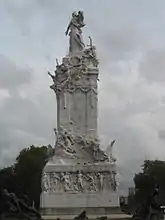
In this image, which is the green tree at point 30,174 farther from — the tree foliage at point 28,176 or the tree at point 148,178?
the tree at point 148,178

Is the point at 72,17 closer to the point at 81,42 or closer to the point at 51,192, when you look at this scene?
the point at 81,42

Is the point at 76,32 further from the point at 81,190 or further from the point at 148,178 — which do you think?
the point at 148,178

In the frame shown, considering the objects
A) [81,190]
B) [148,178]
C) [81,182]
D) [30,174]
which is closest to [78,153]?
[81,182]

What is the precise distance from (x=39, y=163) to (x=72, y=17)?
2671 cm

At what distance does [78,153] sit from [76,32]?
9.12 metres

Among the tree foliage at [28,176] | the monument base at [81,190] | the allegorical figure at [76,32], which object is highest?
the allegorical figure at [76,32]

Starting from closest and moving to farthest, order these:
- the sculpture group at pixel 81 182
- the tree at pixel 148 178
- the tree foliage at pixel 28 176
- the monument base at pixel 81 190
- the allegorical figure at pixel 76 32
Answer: the monument base at pixel 81 190 → the sculpture group at pixel 81 182 → the allegorical figure at pixel 76 32 → the tree foliage at pixel 28 176 → the tree at pixel 148 178

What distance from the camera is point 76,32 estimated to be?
150ft

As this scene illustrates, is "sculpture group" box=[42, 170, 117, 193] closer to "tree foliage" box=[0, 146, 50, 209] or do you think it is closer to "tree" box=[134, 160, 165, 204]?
"tree foliage" box=[0, 146, 50, 209]

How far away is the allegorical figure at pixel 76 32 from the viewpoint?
1788 inches

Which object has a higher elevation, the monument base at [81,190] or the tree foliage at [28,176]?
the tree foliage at [28,176]

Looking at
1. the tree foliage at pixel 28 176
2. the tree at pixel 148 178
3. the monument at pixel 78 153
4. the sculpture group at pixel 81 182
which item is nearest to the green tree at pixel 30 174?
the tree foliage at pixel 28 176

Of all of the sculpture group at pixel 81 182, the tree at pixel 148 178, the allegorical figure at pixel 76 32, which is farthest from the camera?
the tree at pixel 148 178

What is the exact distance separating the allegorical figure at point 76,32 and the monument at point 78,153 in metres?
0.24
